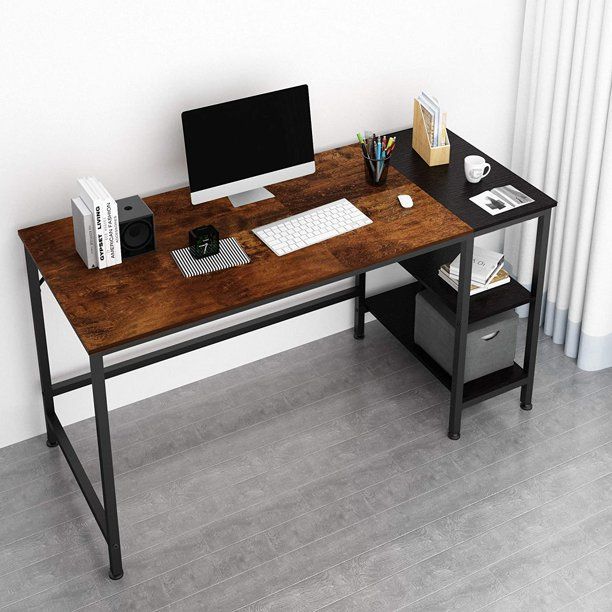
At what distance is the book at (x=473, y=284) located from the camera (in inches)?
136

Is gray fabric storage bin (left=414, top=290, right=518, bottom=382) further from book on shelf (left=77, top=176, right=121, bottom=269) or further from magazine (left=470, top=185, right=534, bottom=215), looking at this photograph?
A: book on shelf (left=77, top=176, right=121, bottom=269)

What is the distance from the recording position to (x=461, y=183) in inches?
133

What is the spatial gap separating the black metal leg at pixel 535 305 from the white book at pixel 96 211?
146cm

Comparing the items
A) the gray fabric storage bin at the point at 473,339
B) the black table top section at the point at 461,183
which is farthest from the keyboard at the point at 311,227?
the gray fabric storage bin at the point at 473,339

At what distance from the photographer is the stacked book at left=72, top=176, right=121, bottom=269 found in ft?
9.34

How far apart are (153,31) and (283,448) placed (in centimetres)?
153

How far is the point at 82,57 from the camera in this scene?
3020 mm

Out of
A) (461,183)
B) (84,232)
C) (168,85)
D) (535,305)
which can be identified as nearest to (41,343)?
(84,232)

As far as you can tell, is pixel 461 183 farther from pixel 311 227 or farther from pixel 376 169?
pixel 311 227

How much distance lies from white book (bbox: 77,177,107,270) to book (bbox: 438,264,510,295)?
1.24 m

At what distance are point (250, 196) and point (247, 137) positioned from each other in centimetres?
22

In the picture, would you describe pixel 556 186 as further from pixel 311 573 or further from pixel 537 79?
pixel 311 573

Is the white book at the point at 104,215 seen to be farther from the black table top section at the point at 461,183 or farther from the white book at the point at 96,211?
the black table top section at the point at 461,183

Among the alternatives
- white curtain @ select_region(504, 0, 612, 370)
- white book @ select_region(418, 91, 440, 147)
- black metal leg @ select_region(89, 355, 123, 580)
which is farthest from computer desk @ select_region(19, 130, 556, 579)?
white curtain @ select_region(504, 0, 612, 370)
